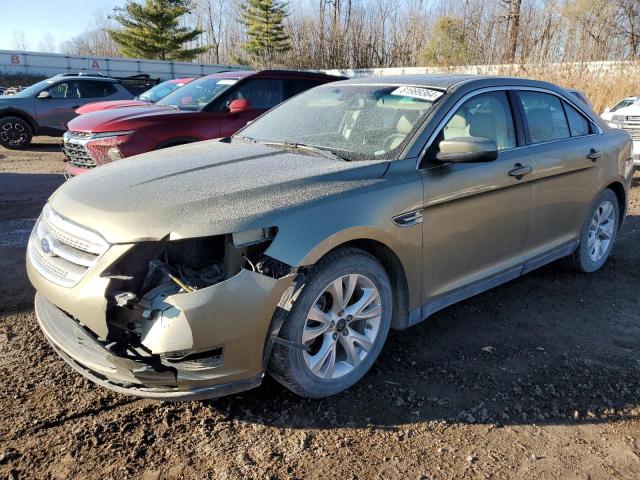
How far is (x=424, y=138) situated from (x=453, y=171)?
28 cm

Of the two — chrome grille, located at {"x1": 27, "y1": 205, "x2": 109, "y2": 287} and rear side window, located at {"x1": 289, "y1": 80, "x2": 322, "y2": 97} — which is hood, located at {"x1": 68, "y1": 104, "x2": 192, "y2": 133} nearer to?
rear side window, located at {"x1": 289, "y1": 80, "x2": 322, "y2": 97}

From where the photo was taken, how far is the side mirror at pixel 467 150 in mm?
3172

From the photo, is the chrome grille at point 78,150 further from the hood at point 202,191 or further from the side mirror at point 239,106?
the hood at point 202,191

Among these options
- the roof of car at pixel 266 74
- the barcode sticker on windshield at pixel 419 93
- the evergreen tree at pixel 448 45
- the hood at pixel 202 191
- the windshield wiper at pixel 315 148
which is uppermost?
the evergreen tree at pixel 448 45

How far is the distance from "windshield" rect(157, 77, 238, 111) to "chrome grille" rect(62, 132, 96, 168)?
1.39 metres

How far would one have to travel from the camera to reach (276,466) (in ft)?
8.08

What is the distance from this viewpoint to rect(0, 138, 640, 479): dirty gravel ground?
2.48 m

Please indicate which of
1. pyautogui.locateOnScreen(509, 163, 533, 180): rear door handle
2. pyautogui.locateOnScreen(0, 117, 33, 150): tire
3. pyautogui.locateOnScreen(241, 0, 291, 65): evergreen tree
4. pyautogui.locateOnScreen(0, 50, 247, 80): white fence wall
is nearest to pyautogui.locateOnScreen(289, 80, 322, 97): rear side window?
pyautogui.locateOnScreen(509, 163, 533, 180): rear door handle

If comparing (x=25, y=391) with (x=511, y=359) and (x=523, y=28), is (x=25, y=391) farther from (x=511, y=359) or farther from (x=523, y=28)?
(x=523, y=28)

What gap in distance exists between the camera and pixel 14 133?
1259 centimetres

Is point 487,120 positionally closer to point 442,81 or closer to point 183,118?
point 442,81

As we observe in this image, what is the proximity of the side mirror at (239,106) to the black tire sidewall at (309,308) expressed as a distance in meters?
4.66

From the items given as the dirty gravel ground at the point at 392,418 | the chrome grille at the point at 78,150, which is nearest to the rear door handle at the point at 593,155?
the dirty gravel ground at the point at 392,418

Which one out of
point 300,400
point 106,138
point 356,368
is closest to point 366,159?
point 356,368
